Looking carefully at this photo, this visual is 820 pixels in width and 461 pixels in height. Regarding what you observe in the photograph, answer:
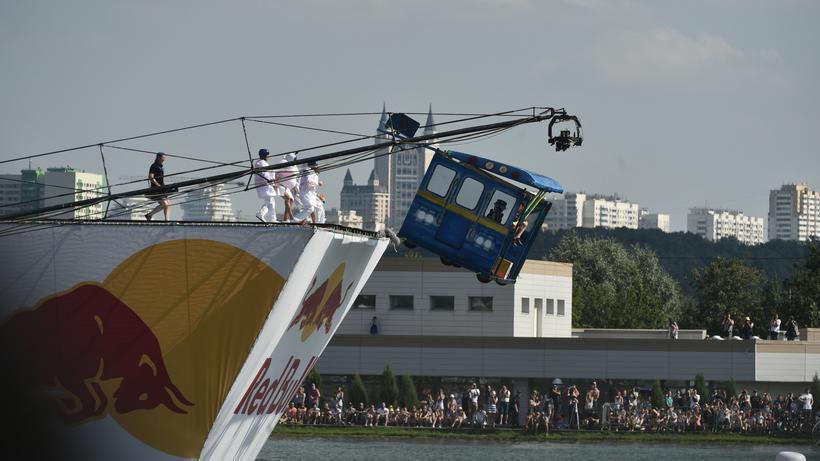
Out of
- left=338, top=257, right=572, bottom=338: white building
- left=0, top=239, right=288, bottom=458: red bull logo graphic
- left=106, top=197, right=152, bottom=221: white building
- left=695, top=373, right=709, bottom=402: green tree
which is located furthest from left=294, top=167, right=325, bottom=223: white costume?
left=338, top=257, right=572, bottom=338: white building

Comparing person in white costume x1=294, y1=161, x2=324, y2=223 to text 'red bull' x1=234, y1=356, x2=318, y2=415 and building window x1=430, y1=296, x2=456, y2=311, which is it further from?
building window x1=430, y1=296, x2=456, y2=311

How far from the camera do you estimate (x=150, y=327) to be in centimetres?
3138

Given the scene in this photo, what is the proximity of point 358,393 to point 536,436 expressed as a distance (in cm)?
820

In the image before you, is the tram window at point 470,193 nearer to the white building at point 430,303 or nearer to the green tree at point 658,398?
the green tree at point 658,398

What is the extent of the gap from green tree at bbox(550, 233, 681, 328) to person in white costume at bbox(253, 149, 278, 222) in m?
69.6

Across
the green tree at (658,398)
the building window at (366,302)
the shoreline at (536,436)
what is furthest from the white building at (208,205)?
the building window at (366,302)

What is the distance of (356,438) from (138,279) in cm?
2762

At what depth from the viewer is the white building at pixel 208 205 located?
3225cm

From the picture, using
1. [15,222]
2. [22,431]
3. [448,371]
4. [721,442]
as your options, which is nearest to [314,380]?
[448,371]

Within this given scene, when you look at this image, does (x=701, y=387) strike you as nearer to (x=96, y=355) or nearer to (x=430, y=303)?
(x=430, y=303)

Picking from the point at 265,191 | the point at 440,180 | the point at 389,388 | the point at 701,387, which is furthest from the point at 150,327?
the point at 701,387

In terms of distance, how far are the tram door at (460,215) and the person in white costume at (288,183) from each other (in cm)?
503

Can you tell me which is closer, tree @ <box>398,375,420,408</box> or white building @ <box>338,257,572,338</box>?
tree @ <box>398,375,420,408</box>

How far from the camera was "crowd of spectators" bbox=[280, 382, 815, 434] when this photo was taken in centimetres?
5897
